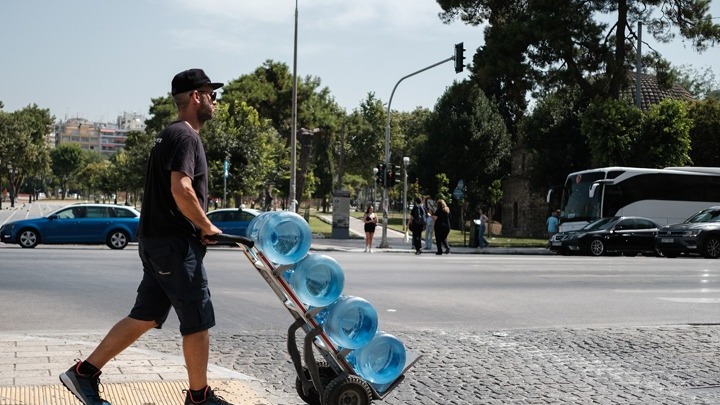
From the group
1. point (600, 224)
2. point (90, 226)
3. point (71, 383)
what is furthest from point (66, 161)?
point (71, 383)

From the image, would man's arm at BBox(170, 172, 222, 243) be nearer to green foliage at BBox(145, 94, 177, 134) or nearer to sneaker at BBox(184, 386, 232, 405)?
sneaker at BBox(184, 386, 232, 405)

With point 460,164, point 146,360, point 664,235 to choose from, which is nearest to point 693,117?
point 460,164

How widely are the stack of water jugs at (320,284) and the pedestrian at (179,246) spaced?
352mm

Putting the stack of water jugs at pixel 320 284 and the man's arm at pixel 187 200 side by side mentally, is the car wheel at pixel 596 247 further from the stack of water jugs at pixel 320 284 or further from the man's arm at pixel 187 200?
the man's arm at pixel 187 200

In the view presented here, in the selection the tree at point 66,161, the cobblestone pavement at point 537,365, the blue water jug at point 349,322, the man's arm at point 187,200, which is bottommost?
the cobblestone pavement at point 537,365

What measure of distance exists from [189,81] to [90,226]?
21146 mm

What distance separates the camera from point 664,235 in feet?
87.1

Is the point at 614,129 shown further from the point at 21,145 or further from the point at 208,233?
the point at 21,145

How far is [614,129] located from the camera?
36.7m

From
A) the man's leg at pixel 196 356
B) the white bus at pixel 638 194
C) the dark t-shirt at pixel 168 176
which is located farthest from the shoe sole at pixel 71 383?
the white bus at pixel 638 194

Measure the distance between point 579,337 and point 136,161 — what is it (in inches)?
2937

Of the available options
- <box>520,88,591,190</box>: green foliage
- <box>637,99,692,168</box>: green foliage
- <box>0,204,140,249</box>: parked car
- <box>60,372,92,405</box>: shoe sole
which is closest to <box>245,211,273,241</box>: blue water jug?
<box>60,372,92,405</box>: shoe sole

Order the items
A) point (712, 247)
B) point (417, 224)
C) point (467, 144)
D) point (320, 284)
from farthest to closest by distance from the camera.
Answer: point (467, 144) → point (417, 224) → point (712, 247) → point (320, 284)

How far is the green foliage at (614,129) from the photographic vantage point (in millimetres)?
36625
